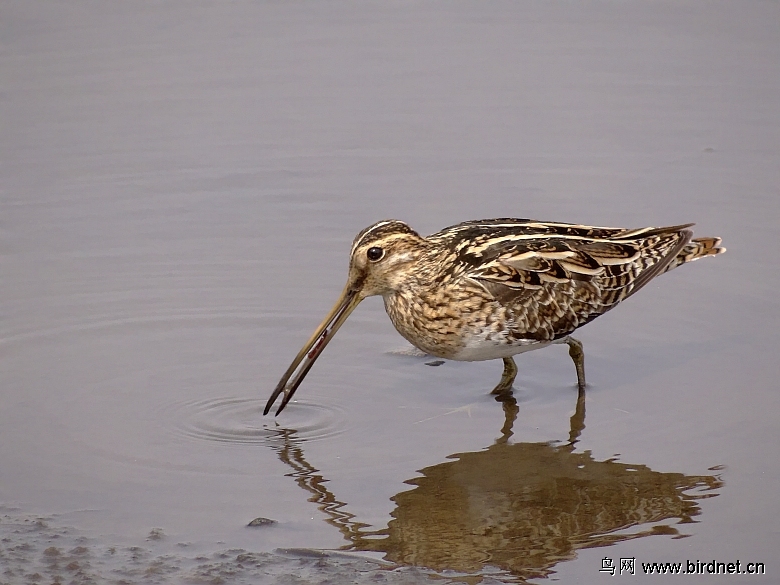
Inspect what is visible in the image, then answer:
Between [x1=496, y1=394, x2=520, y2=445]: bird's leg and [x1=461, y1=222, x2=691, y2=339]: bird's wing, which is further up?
[x1=461, y1=222, x2=691, y2=339]: bird's wing

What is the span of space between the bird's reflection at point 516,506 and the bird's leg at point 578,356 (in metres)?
0.67

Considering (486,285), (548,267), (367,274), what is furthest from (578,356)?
(367,274)

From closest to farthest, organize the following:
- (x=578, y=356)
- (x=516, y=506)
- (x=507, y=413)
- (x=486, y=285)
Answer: (x=516, y=506), (x=507, y=413), (x=486, y=285), (x=578, y=356)

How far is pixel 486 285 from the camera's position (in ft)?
25.1

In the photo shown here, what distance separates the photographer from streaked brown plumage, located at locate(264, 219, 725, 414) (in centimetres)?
754

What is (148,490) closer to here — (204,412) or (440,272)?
(204,412)

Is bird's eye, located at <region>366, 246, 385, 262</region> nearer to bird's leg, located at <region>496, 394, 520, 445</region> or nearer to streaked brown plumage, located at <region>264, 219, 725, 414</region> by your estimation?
streaked brown plumage, located at <region>264, 219, 725, 414</region>

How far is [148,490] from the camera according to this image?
6.52 m

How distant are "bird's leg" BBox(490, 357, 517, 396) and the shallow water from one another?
9 cm

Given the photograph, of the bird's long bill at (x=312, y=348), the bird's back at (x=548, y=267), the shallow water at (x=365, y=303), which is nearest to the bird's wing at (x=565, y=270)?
the bird's back at (x=548, y=267)

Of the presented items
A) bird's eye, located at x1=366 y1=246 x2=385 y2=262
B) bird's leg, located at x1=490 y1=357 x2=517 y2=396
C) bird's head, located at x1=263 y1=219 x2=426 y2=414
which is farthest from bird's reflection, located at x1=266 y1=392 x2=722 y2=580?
bird's eye, located at x1=366 y1=246 x2=385 y2=262

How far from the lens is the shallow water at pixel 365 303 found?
6156 millimetres

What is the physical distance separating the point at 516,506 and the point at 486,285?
1.72 m

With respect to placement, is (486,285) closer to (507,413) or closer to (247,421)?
(507,413)
